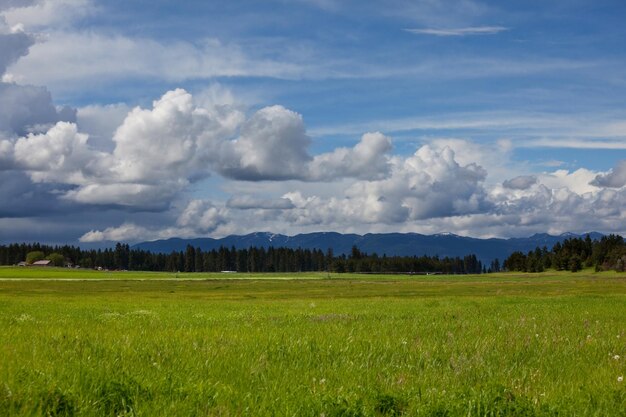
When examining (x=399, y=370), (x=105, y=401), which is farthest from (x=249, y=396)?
(x=399, y=370)

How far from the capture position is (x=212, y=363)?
9.48 m

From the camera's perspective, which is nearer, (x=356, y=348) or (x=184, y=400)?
(x=184, y=400)

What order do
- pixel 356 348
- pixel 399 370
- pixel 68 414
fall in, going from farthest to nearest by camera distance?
pixel 356 348
pixel 399 370
pixel 68 414

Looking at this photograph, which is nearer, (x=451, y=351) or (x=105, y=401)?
(x=105, y=401)

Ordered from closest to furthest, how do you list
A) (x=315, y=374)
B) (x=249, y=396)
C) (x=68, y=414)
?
(x=68, y=414)
(x=249, y=396)
(x=315, y=374)

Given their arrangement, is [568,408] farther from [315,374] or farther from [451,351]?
[451,351]

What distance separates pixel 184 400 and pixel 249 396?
2.74ft

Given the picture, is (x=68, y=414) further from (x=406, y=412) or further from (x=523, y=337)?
(x=523, y=337)

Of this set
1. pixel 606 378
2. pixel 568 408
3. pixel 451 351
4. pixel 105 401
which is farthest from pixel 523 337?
pixel 105 401

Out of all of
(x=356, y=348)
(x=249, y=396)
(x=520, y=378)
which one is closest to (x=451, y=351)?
(x=356, y=348)

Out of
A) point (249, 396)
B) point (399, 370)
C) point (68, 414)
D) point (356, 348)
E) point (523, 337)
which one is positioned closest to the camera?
point (68, 414)

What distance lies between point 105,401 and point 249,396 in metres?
1.77

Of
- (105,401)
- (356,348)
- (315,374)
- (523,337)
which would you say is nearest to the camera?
A: (105,401)

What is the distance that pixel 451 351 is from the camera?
12328mm
